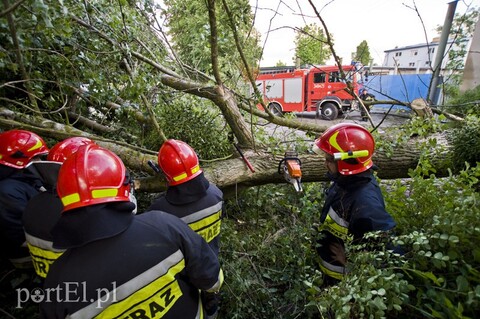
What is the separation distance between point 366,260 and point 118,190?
1.23m

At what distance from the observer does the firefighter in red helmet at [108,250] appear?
107 centimetres

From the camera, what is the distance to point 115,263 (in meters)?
1.11

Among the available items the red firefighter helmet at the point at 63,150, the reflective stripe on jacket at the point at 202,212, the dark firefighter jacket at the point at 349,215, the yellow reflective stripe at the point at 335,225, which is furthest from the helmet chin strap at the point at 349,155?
the red firefighter helmet at the point at 63,150

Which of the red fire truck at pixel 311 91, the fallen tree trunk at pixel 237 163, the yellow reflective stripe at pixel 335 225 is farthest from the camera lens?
the red fire truck at pixel 311 91

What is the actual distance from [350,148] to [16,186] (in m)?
2.90

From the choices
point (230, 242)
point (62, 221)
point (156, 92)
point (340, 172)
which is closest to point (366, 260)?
point (340, 172)

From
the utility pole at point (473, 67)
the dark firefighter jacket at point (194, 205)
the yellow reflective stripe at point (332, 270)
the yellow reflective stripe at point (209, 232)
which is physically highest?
the utility pole at point (473, 67)

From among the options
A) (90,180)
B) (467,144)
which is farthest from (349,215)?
(467,144)

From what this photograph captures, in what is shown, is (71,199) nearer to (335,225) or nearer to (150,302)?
(150,302)

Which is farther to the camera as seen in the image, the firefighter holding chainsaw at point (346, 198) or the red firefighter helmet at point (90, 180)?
the firefighter holding chainsaw at point (346, 198)

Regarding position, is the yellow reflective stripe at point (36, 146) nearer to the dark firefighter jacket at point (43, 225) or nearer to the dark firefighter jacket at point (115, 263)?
the dark firefighter jacket at point (43, 225)

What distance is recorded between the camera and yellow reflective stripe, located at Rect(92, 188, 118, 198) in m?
1.14

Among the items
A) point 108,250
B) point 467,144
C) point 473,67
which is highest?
point 473,67

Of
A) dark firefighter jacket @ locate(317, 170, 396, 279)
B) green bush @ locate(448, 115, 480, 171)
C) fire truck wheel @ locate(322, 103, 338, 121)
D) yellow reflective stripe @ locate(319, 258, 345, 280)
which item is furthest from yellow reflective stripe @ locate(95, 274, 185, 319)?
fire truck wheel @ locate(322, 103, 338, 121)
